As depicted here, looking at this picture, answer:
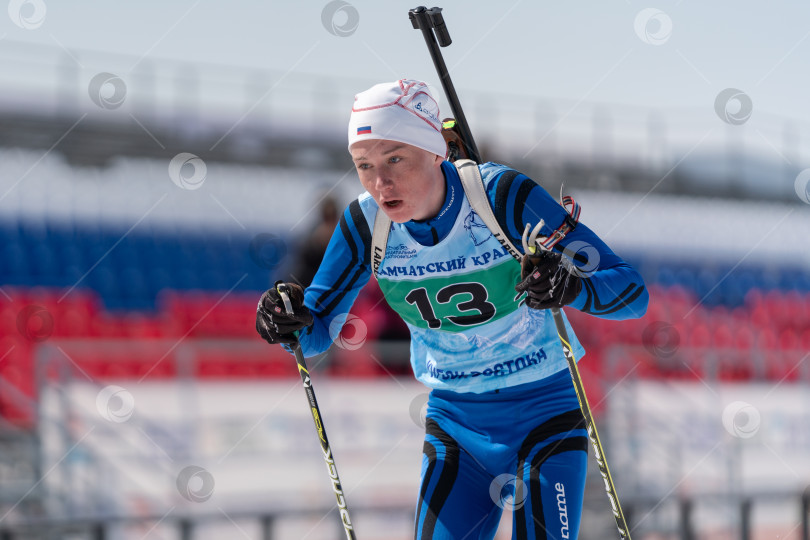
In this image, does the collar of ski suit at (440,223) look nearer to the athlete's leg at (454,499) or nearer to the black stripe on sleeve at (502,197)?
the black stripe on sleeve at (502,197)

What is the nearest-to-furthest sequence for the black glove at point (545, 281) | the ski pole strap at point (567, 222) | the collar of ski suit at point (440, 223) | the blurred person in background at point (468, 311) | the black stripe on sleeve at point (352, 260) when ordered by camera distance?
the black glove at point (545, 281) → the ski pole strap at point (567, 222) → the blurred person in background at point (468, 311) → the collar of ski suit at point (440, 223) → the black stripe on sleeve at point (352, 260)

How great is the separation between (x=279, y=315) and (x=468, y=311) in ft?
2.40

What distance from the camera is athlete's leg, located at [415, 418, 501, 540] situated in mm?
3289

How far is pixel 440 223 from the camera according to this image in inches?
134

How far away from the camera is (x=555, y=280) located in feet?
9.77

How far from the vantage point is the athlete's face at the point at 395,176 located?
3236 millimetres

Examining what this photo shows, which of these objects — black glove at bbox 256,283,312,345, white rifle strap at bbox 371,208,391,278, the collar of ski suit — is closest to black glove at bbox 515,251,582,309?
the collar of ski suit

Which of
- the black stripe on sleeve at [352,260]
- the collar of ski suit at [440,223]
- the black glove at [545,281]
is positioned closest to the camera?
the black glove at [545,281]

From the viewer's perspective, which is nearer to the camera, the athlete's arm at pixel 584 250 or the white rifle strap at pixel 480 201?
the athlete's arm at pixel 584 250

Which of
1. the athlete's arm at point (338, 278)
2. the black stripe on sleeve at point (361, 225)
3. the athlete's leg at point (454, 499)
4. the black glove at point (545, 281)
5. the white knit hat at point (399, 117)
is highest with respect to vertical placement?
the white knit hat at point (399, 117)

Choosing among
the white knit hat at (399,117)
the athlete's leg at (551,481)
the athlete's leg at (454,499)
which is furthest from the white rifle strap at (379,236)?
the athlete's leg at (551,481)

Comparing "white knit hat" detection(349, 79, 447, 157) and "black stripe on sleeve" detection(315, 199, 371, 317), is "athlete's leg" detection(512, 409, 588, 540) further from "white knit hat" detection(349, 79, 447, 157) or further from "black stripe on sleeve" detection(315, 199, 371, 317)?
"white knit hat" detection(349, 79, 447, 157)

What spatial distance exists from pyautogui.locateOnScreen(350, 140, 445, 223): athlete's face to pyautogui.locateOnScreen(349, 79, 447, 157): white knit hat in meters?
0.03

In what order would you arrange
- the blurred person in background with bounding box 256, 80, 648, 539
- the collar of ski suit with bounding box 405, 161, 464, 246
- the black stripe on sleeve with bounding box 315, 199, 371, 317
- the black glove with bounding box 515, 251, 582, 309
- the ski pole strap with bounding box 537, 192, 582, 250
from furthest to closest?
the black stripe on sleeve with bounding box 315, 199, 371, 317 < the collar of ski suit with bounding box 405, 161, 464, 246 < the blurred person in background with bounding box 256, 80, 648, 539 < the ski pole strap with bounding box 537, 192, 582, 250 < the black glove with bounding box 515, 251, 582, 309
